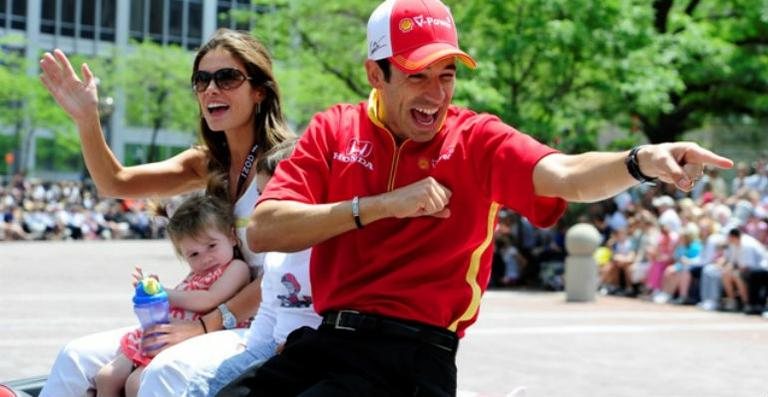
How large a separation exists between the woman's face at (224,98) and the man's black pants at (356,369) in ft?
3.95

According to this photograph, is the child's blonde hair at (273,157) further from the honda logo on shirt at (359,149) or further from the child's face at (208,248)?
the honda logo on shirt at (359,149)

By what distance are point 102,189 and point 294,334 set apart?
1555 millimetres

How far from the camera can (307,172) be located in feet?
11.1

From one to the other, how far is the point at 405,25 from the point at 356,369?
1.02 metres

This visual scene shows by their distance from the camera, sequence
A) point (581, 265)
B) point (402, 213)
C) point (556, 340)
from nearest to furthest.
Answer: point (402, 213) < point (556, 340) < point (581, 265)

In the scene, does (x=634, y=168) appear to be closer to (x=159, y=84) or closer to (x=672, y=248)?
(x=672, y=248)

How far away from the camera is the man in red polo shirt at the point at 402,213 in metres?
3.16

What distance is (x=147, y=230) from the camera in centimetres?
4284

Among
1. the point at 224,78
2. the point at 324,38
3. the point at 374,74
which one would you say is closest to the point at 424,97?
the point at 374,74

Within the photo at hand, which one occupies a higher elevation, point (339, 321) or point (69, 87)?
point (69, 87)

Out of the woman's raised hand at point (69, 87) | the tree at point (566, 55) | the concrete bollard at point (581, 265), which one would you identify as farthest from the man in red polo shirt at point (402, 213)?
the tree at point (566, 55)

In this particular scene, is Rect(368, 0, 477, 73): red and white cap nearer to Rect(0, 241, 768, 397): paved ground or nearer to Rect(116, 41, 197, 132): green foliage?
Rect(0, 241, 768, 397): paved ground

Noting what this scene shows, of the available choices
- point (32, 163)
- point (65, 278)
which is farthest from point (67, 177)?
point (65, 278)

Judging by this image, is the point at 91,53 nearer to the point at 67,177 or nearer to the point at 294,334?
the point at 67,177
